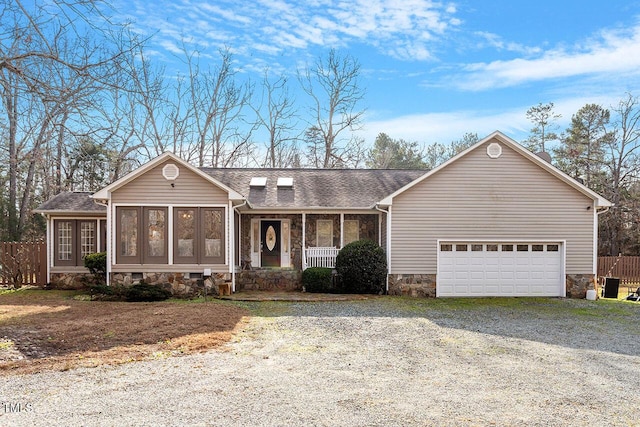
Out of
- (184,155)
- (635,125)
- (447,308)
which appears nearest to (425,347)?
(447,308)

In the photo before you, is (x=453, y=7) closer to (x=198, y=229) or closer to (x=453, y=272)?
(x=453, y=272)

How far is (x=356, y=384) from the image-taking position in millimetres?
5828

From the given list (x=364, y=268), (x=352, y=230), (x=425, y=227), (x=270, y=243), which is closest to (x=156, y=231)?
(x=270, y=243)

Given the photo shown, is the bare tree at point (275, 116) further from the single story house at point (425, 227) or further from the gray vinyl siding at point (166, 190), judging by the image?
the gray vinyl siding at point (166, 190)

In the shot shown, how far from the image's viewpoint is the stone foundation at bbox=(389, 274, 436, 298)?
14641mm

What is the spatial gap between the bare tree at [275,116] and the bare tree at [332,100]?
1253 millimetres

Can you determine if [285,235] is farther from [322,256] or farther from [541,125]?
[541,125]

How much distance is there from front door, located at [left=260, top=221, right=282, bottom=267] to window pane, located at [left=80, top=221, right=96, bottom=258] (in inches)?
233

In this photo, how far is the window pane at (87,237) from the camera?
16359 millimetres

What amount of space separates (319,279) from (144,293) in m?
5.32

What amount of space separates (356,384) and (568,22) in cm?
1455

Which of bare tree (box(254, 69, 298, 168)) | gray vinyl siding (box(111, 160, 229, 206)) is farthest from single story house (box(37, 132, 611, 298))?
bare tree (box(254, 69, 298, 168))

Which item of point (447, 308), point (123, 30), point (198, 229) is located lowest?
point (447, 308)

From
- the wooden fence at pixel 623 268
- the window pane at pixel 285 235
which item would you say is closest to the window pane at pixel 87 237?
the window pane at pixel 285 235
